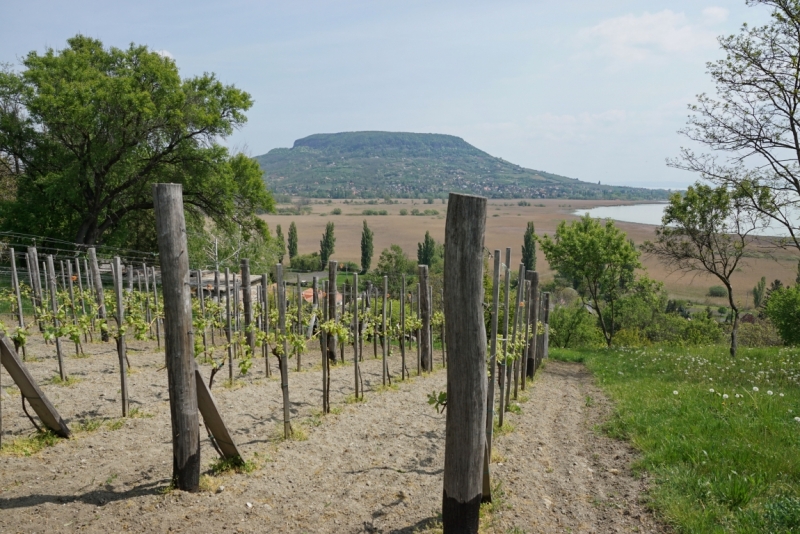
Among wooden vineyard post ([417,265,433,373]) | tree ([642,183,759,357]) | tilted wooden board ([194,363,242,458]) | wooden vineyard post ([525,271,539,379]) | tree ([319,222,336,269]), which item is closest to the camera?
tilted wooden board ([194,363,242,458])

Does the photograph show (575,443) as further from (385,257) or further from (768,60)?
(385,257)

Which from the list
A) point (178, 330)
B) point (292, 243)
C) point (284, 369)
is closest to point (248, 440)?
point (284, 369)

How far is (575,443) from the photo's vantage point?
24.7 ft

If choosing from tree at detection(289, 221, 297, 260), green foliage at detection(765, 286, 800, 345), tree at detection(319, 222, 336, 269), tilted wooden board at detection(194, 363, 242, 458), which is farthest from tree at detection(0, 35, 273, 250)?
tree at detection(289, 221, 297, 260)

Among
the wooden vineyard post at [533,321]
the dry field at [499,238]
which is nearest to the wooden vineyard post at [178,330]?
the wooden vineyard post at [533,321]

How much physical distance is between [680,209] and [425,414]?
15143 millimetres

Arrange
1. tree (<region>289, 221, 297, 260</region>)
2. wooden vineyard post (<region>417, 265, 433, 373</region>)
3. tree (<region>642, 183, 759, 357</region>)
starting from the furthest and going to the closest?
tree (<region>289, 221, 297, 260</region>) → tree (<region>642, 183, 759, 357</region>) → wooden vineyard post (<region>417, 265, 433, 373</region>)

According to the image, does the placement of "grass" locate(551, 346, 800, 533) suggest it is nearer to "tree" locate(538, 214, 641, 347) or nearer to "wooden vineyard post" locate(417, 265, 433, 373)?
"wooden vineyard post" locate(417, 265, 433, 373)

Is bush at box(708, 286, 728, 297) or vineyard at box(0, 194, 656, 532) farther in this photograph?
bush at box(708, 286, 728, 297)


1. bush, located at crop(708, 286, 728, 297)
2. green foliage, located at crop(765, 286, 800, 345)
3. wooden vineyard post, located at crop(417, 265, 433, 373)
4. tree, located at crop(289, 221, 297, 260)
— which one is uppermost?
wooden vineyard post, located at crop(417, 265, 433, 373)

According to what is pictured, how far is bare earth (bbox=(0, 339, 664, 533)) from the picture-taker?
447 centimetres

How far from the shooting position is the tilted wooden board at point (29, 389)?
526 centimetres

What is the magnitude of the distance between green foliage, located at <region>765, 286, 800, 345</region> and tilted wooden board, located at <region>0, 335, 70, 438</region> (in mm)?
33411

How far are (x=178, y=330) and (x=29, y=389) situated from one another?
2225 millimetres
